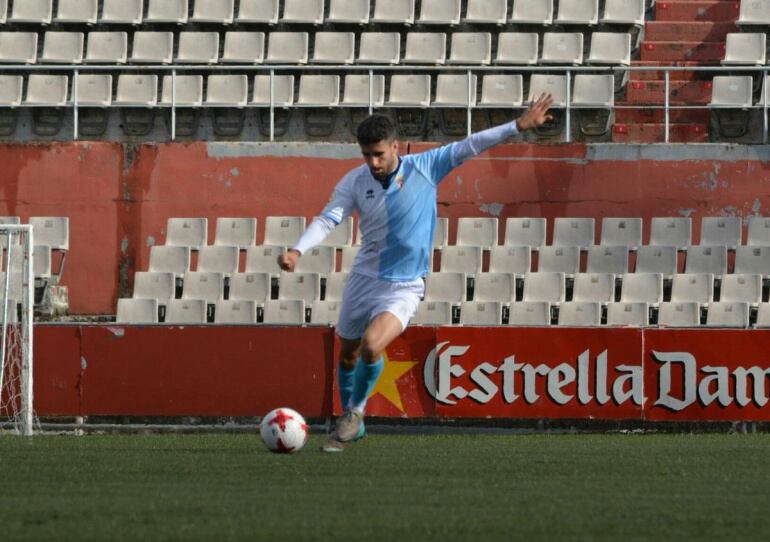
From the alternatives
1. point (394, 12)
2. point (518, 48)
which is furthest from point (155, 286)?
point (518, 48)

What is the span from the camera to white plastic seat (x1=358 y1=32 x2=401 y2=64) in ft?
69.3

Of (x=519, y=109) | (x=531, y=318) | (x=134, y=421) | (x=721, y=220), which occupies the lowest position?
(x=134, y=421)

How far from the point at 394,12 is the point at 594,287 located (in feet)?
19.3

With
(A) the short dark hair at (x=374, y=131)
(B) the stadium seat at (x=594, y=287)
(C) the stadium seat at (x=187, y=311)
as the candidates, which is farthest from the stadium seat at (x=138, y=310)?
(A) the short dark hair at (x=374, y=131)

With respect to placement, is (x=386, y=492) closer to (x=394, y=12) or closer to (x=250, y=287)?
(x=250, y=287)

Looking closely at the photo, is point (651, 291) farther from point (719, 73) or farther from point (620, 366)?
point (719, 73)

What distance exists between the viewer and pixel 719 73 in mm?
21297

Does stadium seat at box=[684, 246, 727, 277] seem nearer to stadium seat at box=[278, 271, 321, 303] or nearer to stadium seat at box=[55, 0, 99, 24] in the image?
stadium seat at box=[278, 271, 321, 303]

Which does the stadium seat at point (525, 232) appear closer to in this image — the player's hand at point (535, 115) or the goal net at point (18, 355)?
the goal net at point (18, 355)

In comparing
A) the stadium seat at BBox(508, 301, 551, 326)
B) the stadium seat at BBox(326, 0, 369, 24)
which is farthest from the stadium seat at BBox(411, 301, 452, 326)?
the stadium seat at BBox(326, 0, 369, 24)

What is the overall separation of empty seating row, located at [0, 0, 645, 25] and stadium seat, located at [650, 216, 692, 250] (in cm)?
393

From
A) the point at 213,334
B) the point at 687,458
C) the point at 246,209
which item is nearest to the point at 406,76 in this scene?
the point at 246,209

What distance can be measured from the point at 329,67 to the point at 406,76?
142 centimetres

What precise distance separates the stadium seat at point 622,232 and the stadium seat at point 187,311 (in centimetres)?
477
